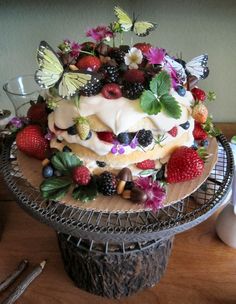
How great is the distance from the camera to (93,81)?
27.5 inches

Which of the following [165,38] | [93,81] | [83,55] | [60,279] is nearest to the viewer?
[93,81]

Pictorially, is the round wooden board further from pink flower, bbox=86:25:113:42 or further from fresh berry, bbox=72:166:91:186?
pink flower, bbox=86:25:113:42

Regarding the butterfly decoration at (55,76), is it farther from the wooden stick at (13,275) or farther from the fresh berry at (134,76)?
the wooden stick at (13,275)

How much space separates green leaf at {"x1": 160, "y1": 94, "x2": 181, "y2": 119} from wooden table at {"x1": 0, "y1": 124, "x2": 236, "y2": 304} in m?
0.39

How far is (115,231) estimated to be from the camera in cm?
67

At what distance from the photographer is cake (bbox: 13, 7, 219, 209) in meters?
0.69

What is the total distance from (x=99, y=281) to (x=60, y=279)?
12cm

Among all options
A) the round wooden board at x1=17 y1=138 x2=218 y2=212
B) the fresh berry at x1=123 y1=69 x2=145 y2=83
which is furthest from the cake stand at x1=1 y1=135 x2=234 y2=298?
the fresh berry at x1=123 y1=69 x2=145 y2=83

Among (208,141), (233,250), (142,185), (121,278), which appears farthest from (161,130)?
(233,250)

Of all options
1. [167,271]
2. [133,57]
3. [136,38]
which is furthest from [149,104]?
[136,38]

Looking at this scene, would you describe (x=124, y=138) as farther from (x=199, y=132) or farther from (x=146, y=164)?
(x=199, y=132)

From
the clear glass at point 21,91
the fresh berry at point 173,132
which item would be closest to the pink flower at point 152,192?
the fresh berry at point 173,132

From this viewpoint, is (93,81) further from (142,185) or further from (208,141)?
(208,141)

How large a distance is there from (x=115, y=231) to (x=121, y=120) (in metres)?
0.20
